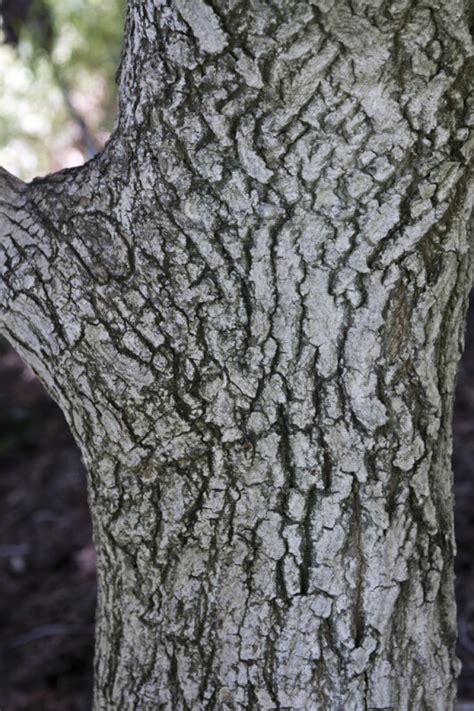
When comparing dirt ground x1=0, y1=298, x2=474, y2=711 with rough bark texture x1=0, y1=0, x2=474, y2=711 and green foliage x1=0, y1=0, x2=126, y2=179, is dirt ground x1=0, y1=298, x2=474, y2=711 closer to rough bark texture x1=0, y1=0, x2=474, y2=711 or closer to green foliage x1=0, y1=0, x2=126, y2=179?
rough bark texture x1=0, y1=0, x2=474, y2=711

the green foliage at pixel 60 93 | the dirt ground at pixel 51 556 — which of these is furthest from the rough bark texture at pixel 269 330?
the green foliage at pixel 60 93

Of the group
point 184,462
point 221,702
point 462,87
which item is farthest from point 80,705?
point 462,87

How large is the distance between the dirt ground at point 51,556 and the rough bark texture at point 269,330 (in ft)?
5.38

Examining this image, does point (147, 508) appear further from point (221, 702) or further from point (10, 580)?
point (10, 580)

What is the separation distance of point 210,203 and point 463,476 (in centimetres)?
305

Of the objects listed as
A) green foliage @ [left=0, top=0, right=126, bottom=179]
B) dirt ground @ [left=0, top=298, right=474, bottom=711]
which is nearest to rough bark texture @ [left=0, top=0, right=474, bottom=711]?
dirt ground @ [left=0, top=298, right=474, bottom=711]

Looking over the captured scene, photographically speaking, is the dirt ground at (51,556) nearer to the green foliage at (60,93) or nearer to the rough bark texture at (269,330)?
the rough bark texture at (269,330)

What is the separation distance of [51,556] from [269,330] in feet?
10.7

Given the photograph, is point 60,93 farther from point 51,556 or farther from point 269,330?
point 269,330

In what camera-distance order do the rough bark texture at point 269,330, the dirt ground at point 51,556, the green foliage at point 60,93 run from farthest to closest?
the green foliage at point 60,93 → the dirt ground at point 51,556 → the rough bark texture at point 269,330

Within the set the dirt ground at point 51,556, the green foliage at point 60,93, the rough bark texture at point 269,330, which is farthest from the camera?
the green foliage at point 60,93

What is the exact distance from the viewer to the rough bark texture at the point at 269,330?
148 centimetres

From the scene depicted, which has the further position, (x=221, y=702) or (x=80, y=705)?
(x=80, y=705)

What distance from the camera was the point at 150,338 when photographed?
1.61 meters
